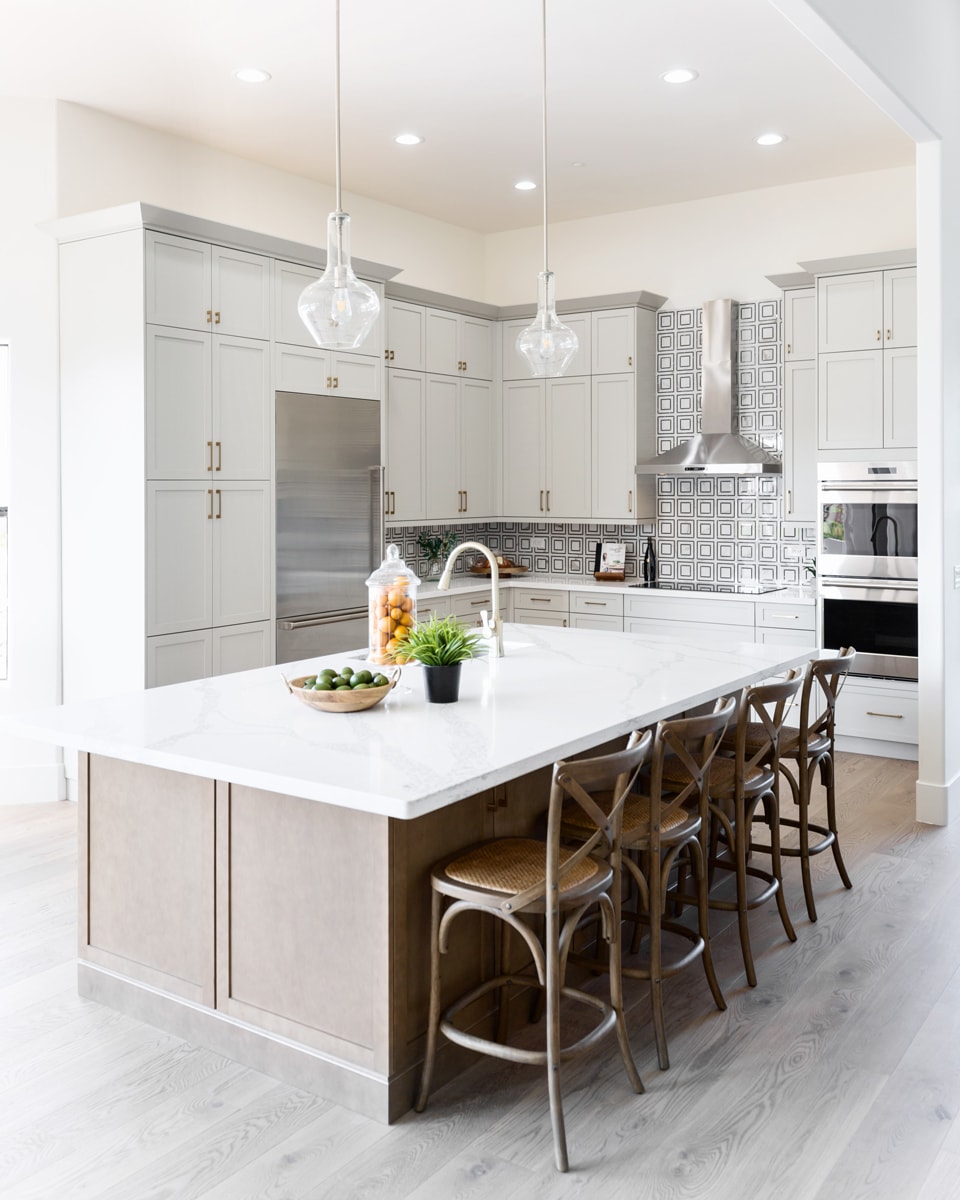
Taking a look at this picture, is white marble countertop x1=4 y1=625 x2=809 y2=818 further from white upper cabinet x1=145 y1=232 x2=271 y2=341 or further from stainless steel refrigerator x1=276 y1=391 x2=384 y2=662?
white upper cabinet x1=145 y1=232 x2=271 y2=341

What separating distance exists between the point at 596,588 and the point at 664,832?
12.9 feet

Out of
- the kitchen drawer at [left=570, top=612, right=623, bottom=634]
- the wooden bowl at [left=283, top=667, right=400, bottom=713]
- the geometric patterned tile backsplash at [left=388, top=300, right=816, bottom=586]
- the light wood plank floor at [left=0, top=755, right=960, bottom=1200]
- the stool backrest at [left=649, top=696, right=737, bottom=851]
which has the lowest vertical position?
the light wood plank floor at [left=0, top=755, right=960, bottom=1200]

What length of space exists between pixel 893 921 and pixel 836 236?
13.8ft

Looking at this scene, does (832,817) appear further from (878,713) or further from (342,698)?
(878,713)

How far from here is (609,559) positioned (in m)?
7.19

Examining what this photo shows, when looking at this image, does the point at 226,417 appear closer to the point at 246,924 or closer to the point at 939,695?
the point at 246,924

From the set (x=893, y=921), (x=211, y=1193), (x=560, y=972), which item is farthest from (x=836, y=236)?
(x=211, y=1193)

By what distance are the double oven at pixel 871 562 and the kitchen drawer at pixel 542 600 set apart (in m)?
1.66

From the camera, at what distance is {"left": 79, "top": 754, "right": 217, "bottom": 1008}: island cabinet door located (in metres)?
2.81

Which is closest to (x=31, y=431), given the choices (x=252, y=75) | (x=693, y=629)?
(x=252, y=75)

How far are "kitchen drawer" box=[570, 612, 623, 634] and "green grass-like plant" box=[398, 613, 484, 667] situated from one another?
11.8 feet

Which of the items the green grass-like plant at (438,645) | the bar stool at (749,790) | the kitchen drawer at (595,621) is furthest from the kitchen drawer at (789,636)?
the green grass-like plant at (438,645)

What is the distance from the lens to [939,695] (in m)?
4.67

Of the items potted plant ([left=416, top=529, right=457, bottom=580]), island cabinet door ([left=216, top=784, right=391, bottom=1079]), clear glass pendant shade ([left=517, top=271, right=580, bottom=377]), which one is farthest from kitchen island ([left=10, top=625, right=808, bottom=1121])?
potted plant ([left=416, top=529, right=457, bottom=580])
